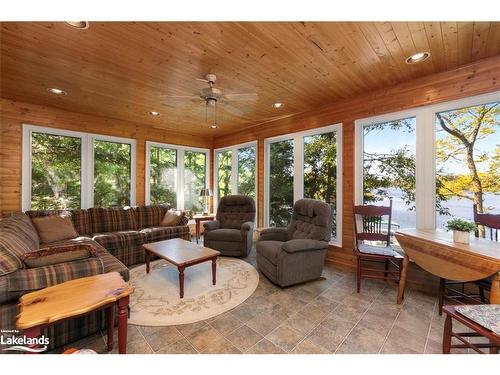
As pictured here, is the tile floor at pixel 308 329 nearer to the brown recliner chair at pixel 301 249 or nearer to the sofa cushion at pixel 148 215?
the brown recliner chair at pixel 301 249

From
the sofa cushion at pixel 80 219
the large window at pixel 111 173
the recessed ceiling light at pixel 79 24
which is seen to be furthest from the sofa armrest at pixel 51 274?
the large window at pixel 111 173

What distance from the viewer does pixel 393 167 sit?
298 cm

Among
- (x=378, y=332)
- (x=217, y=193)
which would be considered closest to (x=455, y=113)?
(x=378, y=332)

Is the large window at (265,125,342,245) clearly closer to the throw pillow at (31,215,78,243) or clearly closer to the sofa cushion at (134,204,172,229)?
the sofa cushion at (134,204,172,229)

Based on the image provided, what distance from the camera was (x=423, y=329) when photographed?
1.84 m

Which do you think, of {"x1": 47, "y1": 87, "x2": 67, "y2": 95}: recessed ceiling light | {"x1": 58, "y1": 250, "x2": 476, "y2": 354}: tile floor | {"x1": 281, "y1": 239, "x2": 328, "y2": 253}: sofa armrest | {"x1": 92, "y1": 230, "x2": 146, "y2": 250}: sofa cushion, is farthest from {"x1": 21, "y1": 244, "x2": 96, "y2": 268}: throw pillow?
{"x1": 47, "y1": 87, "x2": 67, "y2": 95}: recessed ceiling light

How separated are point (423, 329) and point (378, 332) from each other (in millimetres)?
418

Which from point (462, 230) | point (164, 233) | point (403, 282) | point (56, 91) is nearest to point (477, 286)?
point (403, 282)

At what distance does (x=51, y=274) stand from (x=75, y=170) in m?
3.15

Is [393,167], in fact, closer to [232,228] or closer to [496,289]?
[496,289]

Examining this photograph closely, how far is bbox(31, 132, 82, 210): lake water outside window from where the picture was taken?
3596 mm

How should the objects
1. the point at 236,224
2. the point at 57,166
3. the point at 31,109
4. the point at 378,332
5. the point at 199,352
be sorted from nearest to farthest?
the point at 199,352 → the point at 378,332 → the point at 31,109 → the point at 57,166 → the point at 236,224
